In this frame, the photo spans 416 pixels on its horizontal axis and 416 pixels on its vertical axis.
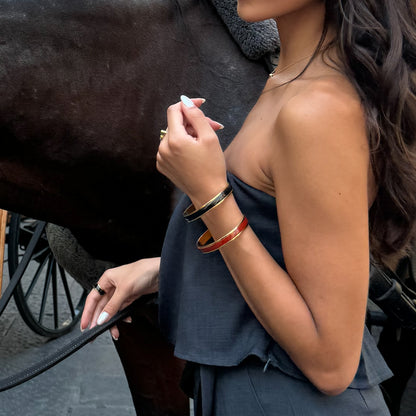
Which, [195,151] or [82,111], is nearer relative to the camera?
[195,151]

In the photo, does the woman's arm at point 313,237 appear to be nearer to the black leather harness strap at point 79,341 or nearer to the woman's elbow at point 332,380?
the woman's elbow at point 332,380

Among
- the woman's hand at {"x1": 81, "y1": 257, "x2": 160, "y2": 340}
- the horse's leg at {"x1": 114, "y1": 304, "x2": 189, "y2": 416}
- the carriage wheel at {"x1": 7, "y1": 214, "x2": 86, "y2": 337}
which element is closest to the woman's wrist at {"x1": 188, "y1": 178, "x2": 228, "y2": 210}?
the woman's hand at {"x1": 81, "y1": 257, "x2": 160, "y2": 340}

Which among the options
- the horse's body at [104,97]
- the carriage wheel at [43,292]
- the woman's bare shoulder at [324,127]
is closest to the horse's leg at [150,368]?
the horse's body at [104,97]

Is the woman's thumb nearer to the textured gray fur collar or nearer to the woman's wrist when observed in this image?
the woman's wrist

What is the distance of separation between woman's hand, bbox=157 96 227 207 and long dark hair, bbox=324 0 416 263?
0.53 feet

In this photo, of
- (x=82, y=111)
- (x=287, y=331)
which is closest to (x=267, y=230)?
(x=287, y=331)

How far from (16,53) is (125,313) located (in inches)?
18.7

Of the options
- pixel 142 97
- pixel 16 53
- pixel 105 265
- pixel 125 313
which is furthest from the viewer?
pixel 105 265

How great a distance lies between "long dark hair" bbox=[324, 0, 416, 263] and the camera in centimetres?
67

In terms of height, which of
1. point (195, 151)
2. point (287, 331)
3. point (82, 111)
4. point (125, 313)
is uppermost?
point (195, 151)

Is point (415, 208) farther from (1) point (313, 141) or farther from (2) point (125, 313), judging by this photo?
(2) point (125, 313)

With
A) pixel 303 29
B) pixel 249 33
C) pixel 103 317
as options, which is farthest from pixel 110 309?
pixel 249 33

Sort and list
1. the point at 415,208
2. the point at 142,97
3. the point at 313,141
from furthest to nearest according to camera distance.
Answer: the point at 142,97 < the point at 415,208 < the point at 313,141

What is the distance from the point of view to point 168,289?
0.83 meters
